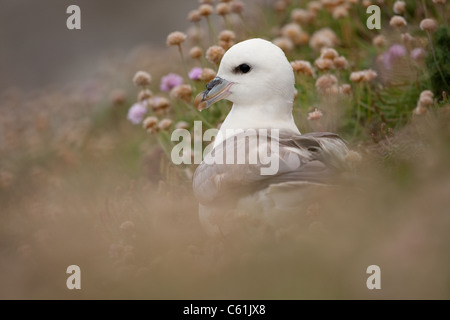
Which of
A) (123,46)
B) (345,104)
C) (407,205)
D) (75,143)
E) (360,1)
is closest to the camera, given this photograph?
(407,205)

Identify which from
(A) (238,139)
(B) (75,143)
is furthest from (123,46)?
(A) (238,139)

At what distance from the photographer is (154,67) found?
306 inches

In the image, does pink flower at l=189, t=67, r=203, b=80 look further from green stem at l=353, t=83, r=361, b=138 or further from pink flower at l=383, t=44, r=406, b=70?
pink flower at l=383, t=44, r=406, b=70

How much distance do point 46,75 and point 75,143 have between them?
15.8ft

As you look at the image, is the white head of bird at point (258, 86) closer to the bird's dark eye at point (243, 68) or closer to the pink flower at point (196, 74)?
the bird's dark eye at point (243, 68)

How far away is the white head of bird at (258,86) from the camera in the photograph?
365cm

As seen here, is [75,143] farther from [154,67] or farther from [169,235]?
[169,235]

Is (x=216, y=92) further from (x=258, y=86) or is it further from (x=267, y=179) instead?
(x=267, y=179)

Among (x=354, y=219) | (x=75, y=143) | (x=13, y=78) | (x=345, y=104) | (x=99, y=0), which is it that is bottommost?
(x=354, y=219)

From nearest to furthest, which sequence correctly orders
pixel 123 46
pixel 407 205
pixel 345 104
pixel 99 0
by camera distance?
pixel 407 205
pixel 345 104
pixel 123 46
pixel 99 0

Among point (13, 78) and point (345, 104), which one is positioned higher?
point (13, 78)

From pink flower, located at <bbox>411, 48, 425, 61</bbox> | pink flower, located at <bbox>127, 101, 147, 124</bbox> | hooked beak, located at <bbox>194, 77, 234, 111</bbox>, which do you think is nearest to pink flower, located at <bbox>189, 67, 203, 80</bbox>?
pink flower, located at <bbox>127, 101, 147, 124</bbox>

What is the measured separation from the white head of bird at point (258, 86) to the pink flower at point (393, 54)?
1.53 m

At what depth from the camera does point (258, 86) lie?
3666mm
